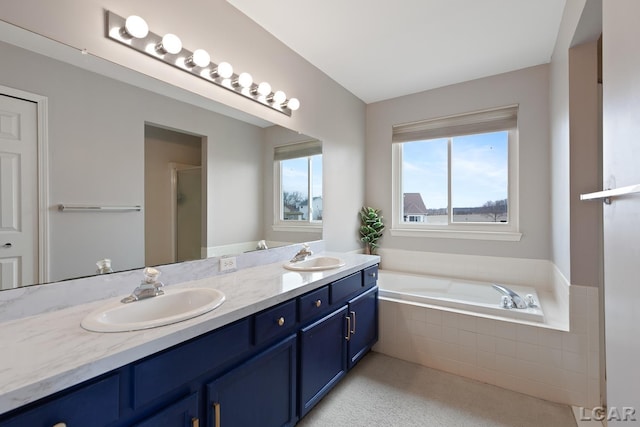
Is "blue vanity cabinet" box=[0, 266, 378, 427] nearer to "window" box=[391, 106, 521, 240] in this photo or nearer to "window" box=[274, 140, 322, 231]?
"window" box=[274, 140, 322, 231]

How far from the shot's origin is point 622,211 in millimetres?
784

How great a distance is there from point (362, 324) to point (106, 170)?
189 centimetres

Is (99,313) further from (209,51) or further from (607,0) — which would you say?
(607,0)

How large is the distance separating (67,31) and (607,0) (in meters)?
2.00

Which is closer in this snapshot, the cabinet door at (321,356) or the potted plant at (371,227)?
the cabinet door at (321,356)

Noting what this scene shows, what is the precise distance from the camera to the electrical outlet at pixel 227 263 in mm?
1775

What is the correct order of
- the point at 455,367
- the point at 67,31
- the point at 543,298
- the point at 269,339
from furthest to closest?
1. the point at 543,298
2. the point at 455,367
3. the point at 269,339
4. the point at 67,31

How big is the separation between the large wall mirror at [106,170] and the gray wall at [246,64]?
0.24ft

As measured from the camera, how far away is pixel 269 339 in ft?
4.38

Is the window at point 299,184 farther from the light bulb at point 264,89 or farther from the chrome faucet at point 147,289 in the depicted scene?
the chrome faucet at point 147,289

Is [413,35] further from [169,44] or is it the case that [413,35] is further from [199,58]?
[169,44]

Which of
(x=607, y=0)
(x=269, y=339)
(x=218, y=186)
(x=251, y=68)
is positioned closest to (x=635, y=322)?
(x=607, y=0)

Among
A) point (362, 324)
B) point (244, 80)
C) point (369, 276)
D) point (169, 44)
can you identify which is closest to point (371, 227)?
point (369, 276)

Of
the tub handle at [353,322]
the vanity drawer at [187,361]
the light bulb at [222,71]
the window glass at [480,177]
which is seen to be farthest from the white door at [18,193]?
the window glass at [480,177]
